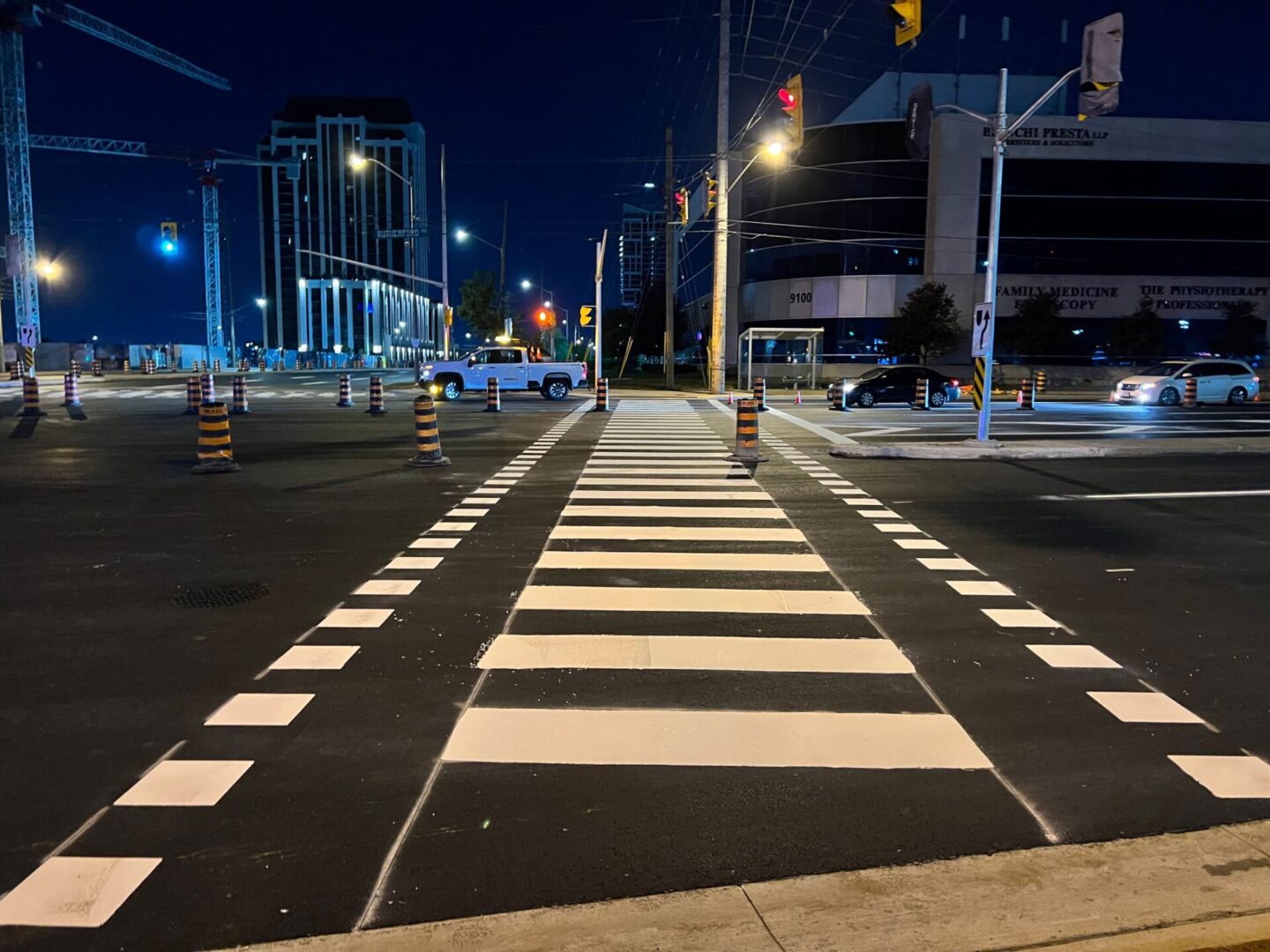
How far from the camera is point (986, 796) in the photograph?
4090 millimetres

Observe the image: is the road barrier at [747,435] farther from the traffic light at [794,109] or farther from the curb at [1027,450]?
the traffic light at [794,109]

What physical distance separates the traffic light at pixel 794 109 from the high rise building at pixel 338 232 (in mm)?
95407

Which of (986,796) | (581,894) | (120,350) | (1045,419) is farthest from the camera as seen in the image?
(120,350)

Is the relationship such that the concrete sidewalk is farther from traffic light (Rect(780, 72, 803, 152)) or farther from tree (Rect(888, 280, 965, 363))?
tree (Rect(888, 280, 965, 363))

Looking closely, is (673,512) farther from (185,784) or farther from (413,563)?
(185,784)

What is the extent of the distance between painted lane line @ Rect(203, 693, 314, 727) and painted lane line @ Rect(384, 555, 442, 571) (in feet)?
10.0

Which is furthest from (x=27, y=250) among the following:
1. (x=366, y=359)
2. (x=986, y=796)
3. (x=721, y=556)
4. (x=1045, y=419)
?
(x=986, y=796)

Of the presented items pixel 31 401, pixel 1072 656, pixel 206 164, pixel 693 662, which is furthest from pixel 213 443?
pixel 206 164

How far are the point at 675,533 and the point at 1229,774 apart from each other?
6061 mm

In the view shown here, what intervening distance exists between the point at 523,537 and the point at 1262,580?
6.69m

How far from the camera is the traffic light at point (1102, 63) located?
14227mm

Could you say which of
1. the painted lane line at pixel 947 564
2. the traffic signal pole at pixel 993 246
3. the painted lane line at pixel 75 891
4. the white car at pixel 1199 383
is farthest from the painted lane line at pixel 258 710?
the white car at pixel 1199 383

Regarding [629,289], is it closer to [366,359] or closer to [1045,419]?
[366,359]

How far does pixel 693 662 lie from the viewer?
5.84 meters
